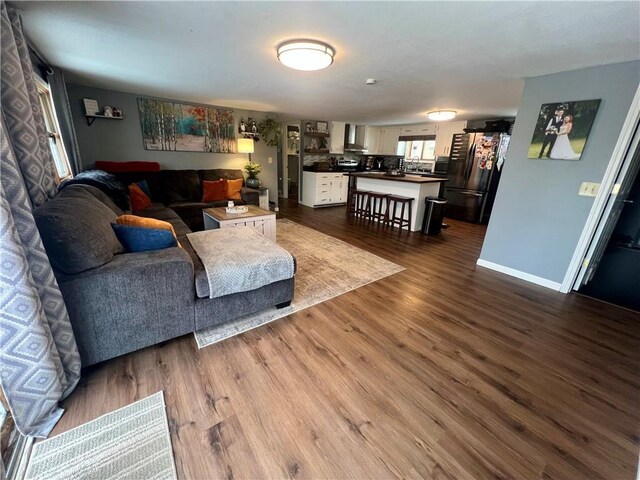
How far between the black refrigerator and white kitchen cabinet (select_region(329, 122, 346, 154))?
9.61ft

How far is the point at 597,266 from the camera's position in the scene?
2656mm

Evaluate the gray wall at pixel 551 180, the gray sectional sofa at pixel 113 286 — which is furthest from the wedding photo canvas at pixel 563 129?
the gray sectional sofa at pixel 113 286

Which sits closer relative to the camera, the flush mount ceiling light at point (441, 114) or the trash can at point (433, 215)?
the trash can at point (433, 215)

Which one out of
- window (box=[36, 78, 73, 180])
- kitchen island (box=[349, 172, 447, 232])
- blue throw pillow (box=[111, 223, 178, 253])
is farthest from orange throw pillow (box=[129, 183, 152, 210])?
kitchen island (box=[349, 172, 447, 232])

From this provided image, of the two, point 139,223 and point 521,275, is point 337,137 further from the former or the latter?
point 139,223

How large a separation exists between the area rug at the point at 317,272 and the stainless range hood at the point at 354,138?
13.6ft

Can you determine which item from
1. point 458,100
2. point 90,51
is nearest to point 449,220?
point 458,100

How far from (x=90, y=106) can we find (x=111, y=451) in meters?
4.58

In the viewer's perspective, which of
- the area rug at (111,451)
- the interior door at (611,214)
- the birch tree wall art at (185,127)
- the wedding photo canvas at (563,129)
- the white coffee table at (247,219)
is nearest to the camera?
the area rug at (111,451)

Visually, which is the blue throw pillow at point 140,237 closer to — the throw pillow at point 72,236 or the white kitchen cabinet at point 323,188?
the throw pillow at point 72,236

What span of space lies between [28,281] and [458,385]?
7.53ft

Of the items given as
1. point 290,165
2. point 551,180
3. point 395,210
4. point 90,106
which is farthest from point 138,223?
point 290,165

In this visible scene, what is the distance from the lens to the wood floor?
116 centimetres

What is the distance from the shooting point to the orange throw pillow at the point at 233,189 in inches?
176
